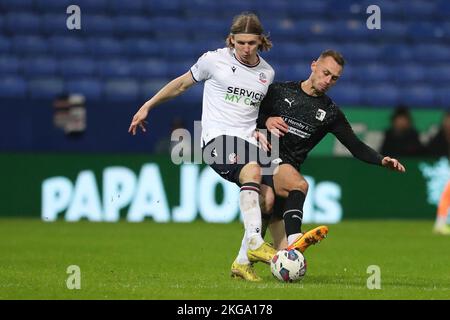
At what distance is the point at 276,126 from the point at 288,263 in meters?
1.10

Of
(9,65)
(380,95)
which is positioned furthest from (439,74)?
(9,65)

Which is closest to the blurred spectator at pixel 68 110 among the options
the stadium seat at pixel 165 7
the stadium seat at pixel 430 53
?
the stadium seat at pixel 165 7

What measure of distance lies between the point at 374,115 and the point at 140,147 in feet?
11.2

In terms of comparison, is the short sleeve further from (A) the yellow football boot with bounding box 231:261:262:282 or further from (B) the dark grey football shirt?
(A) the yellow football boot with bounding box 231:261:262:282

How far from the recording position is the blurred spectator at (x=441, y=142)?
51.9ft

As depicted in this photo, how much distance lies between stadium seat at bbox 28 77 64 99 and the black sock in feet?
29.3

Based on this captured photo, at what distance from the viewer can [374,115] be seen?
1588cm

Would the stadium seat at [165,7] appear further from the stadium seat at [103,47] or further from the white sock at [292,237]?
the white sock at [292,237]

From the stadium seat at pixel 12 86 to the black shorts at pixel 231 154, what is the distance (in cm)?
906

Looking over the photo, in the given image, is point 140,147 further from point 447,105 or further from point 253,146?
point 253,146

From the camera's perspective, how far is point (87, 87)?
1706cm

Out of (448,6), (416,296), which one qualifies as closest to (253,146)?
(416,296)

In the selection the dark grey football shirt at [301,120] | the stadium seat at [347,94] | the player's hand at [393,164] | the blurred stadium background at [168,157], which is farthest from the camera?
the stadium seat at [347,94]

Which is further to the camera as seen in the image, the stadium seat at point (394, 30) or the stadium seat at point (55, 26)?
the stadium seat at point (394, 30)
